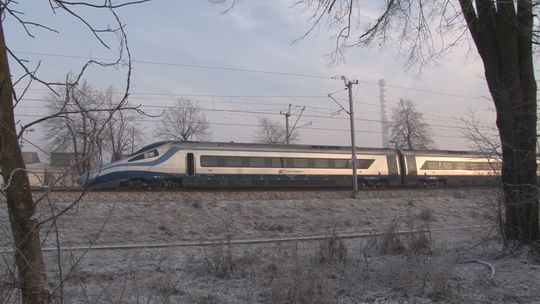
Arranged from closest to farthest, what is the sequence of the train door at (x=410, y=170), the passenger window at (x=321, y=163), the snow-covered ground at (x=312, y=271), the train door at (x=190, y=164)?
the snow-covered ground at (x=312, y=271), the train door at (x=190, y=164), the passenger window at (x=321, y=163), the train door at (x=410, y=170)

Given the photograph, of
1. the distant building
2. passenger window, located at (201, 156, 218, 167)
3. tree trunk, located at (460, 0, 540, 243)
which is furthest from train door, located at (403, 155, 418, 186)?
tree trunk, located at (460, 0, 540, 243)

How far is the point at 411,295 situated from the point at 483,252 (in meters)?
3.62

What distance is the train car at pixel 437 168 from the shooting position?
130 ft

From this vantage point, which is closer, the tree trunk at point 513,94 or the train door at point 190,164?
the tree trunk at point 513,94

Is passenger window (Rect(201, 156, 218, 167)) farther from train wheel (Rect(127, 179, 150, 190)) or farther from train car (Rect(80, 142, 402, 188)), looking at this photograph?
train wheel (Rect(127, 179, 150, 190))

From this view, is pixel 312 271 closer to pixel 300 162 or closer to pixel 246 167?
pixel 246 167

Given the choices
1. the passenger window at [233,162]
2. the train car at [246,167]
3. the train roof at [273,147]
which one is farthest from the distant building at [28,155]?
the passenger window at [233,162]

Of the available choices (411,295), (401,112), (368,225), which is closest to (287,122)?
(401,112)

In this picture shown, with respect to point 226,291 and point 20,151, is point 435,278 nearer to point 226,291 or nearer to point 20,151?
point 226,291

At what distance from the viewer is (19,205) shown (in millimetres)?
3061

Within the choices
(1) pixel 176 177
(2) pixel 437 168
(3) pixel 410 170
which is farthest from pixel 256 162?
(2) pixel 437 168

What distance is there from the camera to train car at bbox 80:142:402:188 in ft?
92.8

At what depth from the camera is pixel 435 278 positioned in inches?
256

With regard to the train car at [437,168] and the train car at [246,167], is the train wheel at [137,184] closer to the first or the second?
the train car at [246,167]
